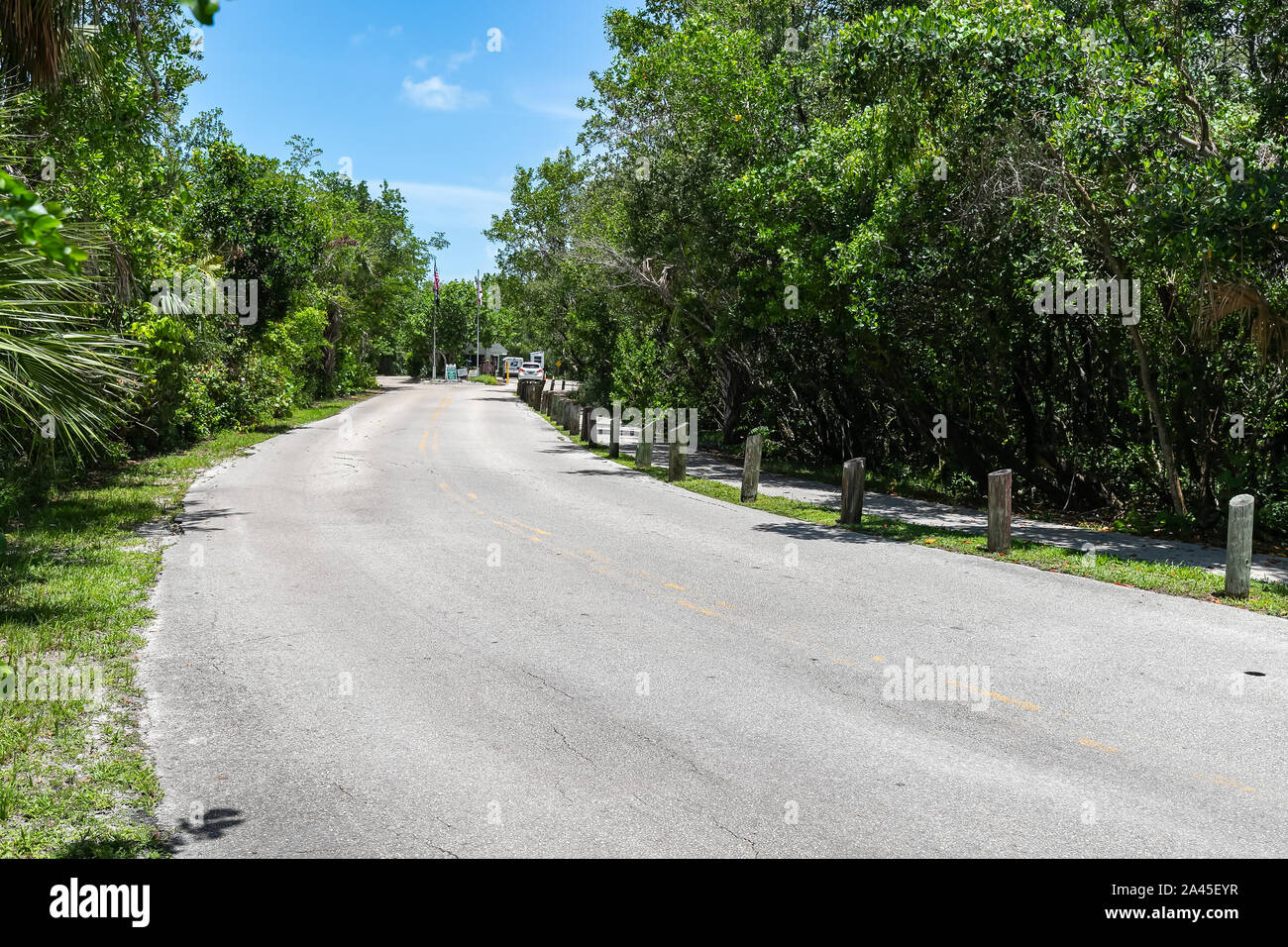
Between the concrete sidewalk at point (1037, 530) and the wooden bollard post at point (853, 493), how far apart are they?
41.3 inches

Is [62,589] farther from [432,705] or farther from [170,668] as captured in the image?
[432,705]

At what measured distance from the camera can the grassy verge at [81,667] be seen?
4.62 metres

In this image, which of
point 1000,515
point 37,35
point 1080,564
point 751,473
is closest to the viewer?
point 37,35

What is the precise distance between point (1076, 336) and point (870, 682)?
37.3ft

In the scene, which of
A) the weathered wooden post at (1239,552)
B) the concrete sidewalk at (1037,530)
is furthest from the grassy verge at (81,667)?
the concrete sidewalk at (1037,530)

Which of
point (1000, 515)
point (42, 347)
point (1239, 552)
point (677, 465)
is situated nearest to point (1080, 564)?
point (1000, 515)

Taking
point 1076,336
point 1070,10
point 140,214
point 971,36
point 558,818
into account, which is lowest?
point 558,818

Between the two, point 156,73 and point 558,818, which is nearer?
point 558,818

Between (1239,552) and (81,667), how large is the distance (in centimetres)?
1020

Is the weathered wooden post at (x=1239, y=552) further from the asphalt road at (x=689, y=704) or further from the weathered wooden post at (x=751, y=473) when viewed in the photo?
the weathered wooden post at (x=751, y=473)

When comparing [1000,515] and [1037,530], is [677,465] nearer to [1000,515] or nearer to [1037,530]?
[1037,530]

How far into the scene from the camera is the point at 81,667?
7031 mm

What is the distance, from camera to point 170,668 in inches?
282

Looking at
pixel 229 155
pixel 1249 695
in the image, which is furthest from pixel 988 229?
pixel 229 155
